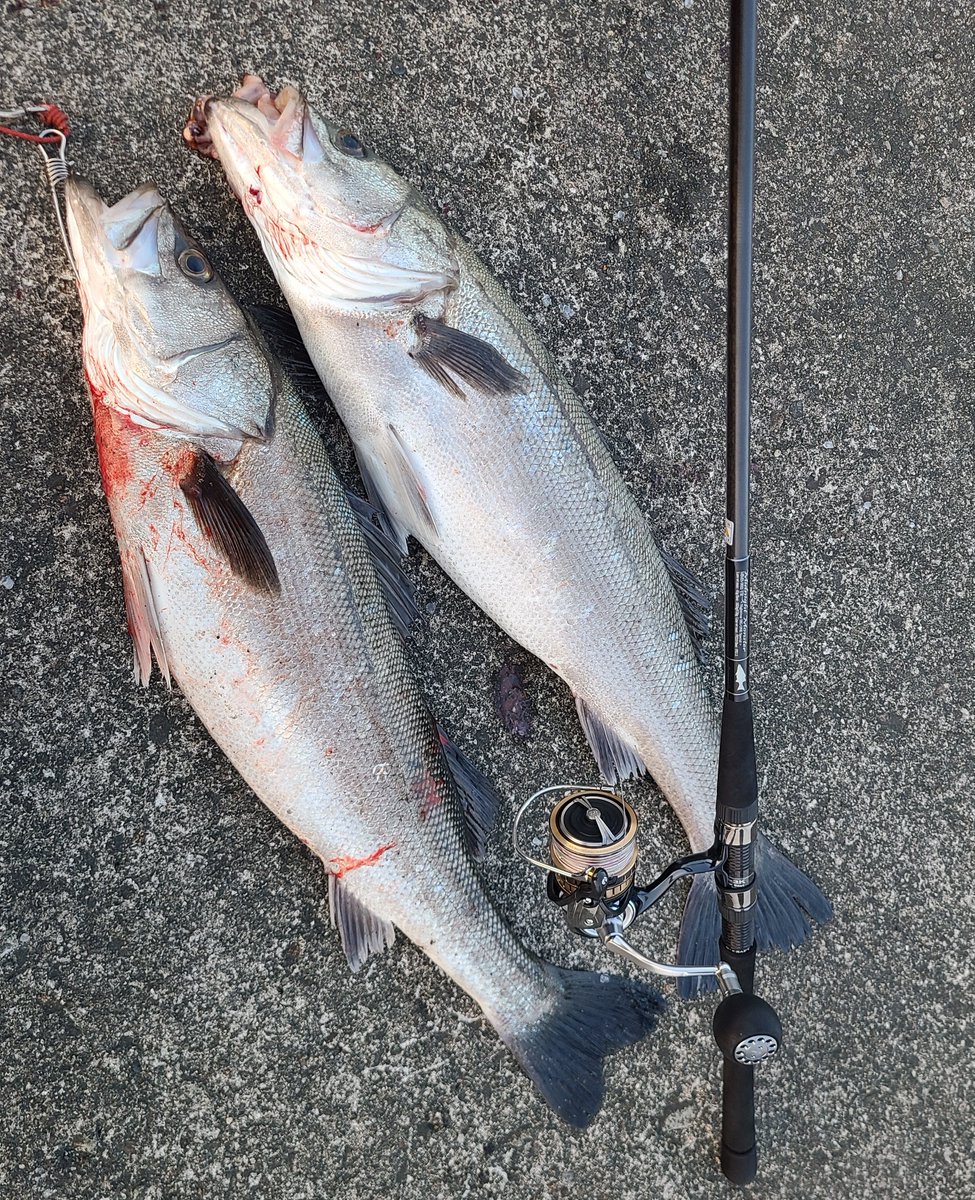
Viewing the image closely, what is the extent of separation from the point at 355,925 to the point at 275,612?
68cm

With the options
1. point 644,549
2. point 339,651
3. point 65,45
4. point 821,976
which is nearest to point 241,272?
point 65,45

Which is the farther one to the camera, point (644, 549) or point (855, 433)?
point (855, 433)

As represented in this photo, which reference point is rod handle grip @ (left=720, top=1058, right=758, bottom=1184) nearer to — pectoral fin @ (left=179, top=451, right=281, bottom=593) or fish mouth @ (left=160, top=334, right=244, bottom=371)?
pectoral fin @ (left=179, top=451, right=281, bottom=593)

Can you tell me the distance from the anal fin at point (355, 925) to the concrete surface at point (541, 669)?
0.48ft

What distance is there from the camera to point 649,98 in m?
2.27

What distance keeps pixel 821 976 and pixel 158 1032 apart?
1.62 meters

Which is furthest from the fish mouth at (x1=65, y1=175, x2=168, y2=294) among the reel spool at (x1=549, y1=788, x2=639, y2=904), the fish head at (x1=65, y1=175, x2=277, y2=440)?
the reel spool at (x1=549, y1=788, x2=639, y2=904)

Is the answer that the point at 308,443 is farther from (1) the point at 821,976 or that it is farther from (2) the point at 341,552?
(1) the point at 821,976

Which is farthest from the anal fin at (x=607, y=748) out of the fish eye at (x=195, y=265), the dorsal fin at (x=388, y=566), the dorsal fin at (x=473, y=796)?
the fish eye at (x=195, y=265)

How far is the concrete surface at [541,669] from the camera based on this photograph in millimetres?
1890

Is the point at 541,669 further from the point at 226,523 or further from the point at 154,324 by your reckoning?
the point at 154,324

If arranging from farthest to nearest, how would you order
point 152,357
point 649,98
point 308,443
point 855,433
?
point 855,433 < point 649,98 < point 308,443 < point 152,357

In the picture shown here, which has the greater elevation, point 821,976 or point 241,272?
point 241,272

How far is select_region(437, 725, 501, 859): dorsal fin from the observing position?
6.41 ft
